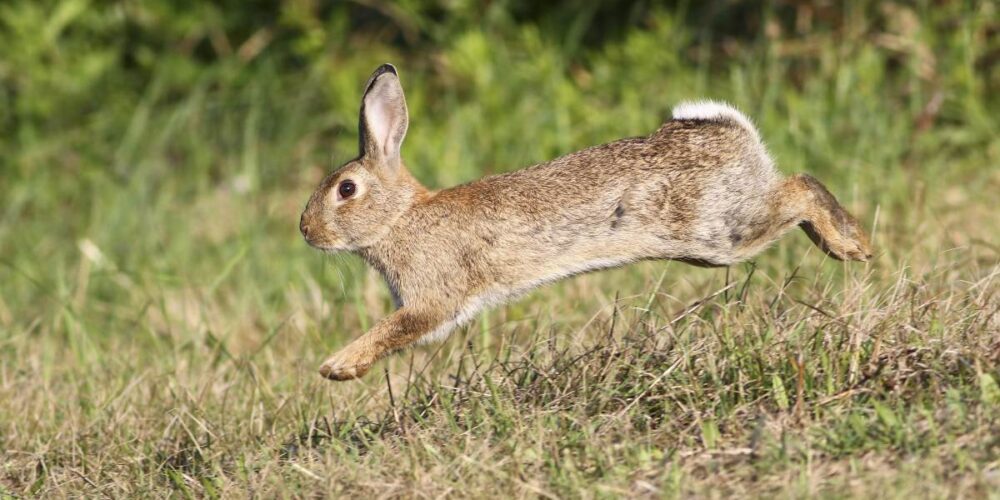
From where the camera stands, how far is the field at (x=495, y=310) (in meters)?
3.54

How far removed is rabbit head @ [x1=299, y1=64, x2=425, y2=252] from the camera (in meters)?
4.65

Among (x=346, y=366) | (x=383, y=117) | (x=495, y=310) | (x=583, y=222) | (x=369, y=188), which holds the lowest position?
(x=495, y=310)

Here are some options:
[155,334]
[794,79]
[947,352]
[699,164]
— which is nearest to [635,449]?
[947,352]

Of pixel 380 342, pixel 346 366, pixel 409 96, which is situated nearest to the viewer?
pixel 346 366

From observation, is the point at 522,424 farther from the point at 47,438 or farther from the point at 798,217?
the point at 47,438

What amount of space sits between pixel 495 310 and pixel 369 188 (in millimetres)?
1262

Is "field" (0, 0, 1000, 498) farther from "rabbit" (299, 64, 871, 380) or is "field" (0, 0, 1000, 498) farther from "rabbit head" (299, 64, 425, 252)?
"rabbit head" (299, 64, 425, 252)

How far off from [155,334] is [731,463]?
320cm

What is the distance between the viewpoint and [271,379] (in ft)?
16.9

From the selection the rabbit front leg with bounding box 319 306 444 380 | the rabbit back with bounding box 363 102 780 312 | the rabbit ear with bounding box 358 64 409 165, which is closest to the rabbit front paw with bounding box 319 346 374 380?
the rabbit front leg with bounding box 319 306 444 380

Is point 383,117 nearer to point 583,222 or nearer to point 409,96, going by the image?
point 583,222

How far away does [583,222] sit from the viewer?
4.30 metres

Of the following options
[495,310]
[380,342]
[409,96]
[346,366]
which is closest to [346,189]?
[380,342]

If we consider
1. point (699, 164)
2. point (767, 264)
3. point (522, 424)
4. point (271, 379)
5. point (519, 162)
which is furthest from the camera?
point (519, 162)
